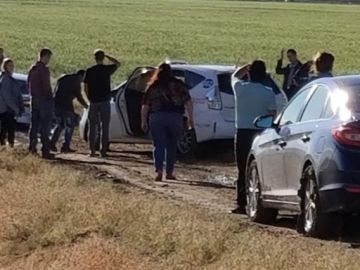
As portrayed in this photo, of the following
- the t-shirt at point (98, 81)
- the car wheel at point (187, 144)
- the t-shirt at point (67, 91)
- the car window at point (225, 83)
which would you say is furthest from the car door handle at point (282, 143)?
the t-shirt at point (67, 91)

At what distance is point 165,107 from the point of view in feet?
52.3

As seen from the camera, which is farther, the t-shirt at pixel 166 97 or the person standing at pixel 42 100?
the person standing at pixel 42 100

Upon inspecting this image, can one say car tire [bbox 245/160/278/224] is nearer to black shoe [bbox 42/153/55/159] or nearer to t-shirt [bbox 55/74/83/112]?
black shoe [bbox 42/153/55/159]

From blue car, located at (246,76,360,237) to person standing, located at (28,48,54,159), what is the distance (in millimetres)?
6810

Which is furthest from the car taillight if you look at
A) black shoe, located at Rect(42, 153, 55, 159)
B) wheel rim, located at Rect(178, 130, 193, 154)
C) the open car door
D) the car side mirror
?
the open car door

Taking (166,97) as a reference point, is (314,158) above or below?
above

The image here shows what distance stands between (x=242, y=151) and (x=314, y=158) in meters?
3.32

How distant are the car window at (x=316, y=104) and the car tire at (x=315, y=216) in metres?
0.53

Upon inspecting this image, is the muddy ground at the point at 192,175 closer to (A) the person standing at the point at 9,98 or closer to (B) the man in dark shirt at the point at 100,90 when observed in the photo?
(B) the man in dark shirt at the point at 100,90

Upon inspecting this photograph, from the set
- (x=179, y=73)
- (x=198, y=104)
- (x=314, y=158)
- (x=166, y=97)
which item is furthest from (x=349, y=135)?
(x=179, y=73)

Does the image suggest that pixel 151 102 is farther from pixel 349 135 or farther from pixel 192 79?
pixel 349 135

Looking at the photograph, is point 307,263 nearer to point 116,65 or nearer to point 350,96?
point 350,96

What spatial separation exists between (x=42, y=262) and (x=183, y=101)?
20.4 ft

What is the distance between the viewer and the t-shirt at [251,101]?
44.1 ft
